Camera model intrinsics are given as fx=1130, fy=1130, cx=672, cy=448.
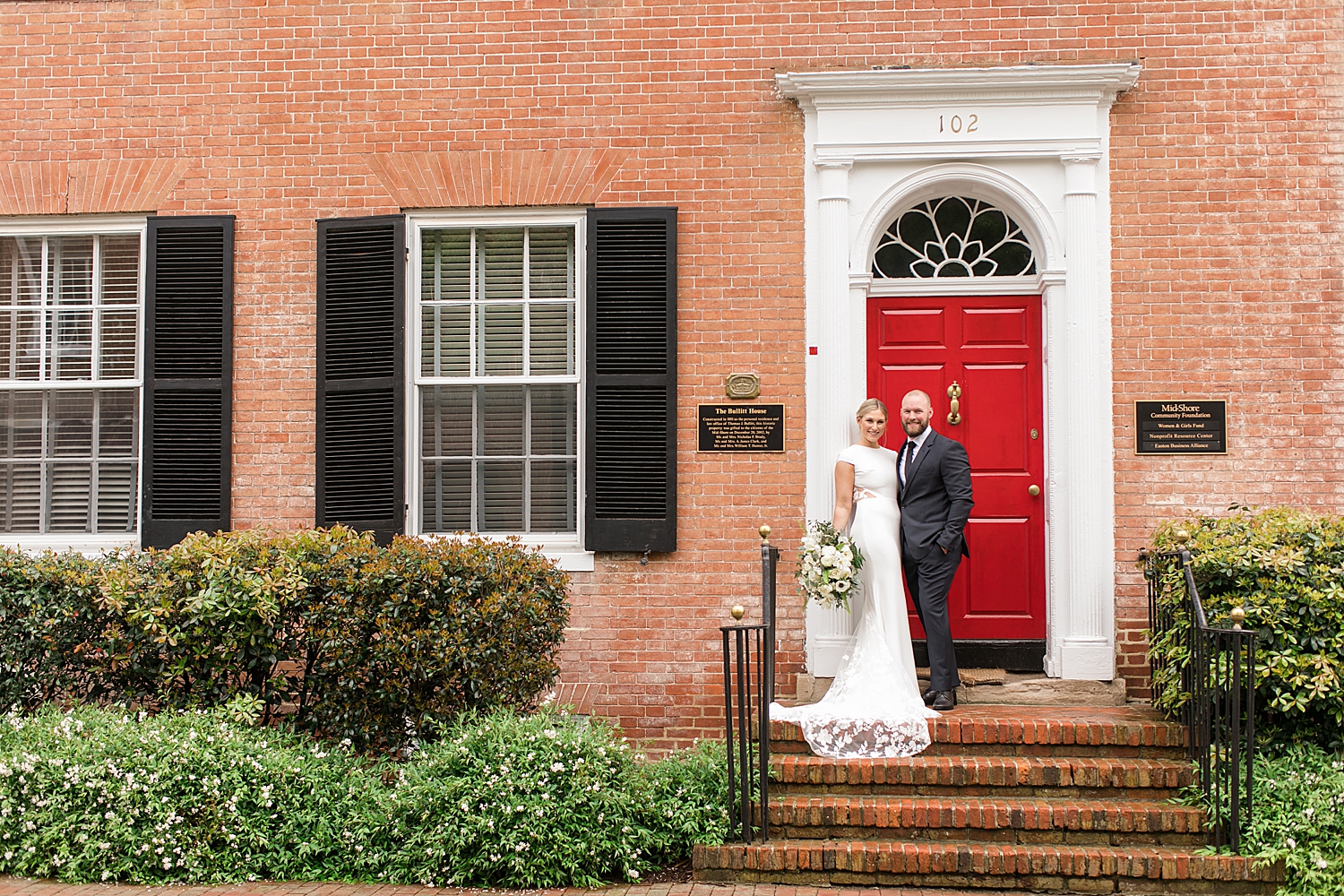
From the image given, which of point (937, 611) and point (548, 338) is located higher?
point (548, 338)

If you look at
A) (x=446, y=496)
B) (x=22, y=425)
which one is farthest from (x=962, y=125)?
(x=22, y=425)

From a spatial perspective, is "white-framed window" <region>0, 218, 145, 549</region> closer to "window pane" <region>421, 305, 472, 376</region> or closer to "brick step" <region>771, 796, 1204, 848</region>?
"window pane" <region>421, 305, 472, 376</region>

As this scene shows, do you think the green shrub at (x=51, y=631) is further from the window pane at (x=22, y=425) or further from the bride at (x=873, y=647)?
the bride at (x=873, y=647)

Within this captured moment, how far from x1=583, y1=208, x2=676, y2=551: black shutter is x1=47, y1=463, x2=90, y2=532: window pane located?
342cm

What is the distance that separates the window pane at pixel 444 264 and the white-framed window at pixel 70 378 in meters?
1.90

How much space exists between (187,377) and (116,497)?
99 centimetres

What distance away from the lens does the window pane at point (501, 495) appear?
733 centimetres

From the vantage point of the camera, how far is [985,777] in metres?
5.51

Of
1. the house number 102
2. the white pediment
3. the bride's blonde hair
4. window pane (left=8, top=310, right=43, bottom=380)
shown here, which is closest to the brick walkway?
the bride's blonde hair

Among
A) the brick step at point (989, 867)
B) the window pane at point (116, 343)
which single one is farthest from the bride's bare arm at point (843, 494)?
the window pane at point (116, 343)

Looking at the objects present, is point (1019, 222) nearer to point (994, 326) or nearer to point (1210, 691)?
point (994, 326)

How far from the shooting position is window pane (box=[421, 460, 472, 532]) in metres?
7.36

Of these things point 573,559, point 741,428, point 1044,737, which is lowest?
point 1044,737

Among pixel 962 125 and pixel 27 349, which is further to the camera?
pixel 27 349
